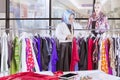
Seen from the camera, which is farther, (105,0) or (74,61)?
(105,0)

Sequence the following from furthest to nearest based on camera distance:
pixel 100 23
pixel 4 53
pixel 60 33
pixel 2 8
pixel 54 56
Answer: pixel 2 8, pixel 100 23, pixel 60 33, pixel 54 56, pixel 4 53

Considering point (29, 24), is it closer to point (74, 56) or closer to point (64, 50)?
point (64, 50)

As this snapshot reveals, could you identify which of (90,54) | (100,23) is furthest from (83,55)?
(100,23)

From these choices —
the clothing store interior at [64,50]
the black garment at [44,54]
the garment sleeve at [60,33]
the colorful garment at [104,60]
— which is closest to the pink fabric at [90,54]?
the clothing store interior at [64,50]

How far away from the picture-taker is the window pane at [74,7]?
5.09 meters

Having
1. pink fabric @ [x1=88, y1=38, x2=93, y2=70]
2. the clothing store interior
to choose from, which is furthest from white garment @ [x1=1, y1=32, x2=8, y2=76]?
pink fabric @ [x1=88, y1=38, x2=93, y2=70]

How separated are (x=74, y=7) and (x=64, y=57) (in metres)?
1.85

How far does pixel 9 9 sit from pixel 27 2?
384 millimetres

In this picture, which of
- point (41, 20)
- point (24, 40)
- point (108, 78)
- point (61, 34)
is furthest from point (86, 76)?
point (41, 20)

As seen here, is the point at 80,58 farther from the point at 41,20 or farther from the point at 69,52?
the point at 41,20

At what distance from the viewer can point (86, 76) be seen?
1.51 meters

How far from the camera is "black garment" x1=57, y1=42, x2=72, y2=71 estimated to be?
3504 millimetres

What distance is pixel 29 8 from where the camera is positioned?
5.07 m

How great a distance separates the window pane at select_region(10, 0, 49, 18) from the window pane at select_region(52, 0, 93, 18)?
18 cm
